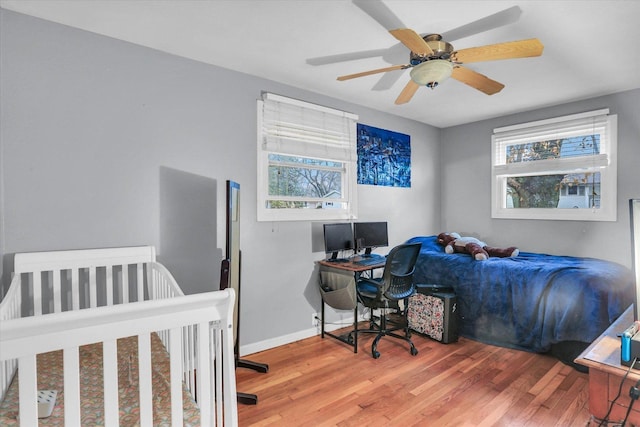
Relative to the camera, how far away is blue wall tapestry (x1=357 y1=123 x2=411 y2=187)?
368cm

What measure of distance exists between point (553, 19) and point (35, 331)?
278cm

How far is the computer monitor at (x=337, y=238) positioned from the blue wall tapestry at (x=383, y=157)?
633mm

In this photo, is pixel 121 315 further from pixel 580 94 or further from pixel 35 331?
pixel 580 94

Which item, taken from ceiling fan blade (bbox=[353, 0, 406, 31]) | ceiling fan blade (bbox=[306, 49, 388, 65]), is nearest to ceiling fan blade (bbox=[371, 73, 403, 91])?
ceiling fan blade (bbox=[306, 49, 388, 65])

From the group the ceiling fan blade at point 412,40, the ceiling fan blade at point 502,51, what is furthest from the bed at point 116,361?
the ceiling fan blade at point 502,51

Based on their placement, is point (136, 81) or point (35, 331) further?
point (136, 81)

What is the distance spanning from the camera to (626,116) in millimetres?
3166

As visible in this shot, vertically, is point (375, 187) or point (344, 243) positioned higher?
point (375, 187)

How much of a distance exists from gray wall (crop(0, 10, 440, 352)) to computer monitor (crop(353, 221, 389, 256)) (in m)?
0.41

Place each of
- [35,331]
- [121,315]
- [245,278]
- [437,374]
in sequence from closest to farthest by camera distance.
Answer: [35,331], [121,315], [437,374], [245,278]

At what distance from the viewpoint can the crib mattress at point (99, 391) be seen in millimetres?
1146

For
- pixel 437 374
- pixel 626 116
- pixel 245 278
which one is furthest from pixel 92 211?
pixel 626 116

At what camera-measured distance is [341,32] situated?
2129 millimetres

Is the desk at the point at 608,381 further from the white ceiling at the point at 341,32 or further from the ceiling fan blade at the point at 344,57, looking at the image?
the ceiling fan blade at the point at 344,57
